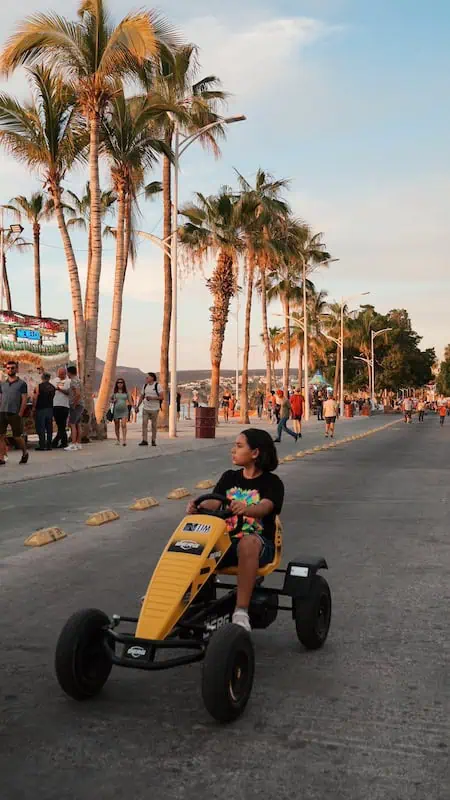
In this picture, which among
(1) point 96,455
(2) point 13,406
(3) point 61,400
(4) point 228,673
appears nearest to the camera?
(4) point 228,673

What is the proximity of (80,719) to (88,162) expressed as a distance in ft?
70.7

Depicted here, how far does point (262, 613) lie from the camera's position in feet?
15.0

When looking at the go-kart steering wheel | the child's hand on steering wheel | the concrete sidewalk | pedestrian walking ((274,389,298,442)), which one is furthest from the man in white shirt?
the child's hand on steering wheel

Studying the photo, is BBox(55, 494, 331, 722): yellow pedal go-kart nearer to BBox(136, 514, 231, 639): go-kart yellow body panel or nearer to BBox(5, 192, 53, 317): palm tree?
BBox(136, 514, 231, 639): go-kart yellow body panel

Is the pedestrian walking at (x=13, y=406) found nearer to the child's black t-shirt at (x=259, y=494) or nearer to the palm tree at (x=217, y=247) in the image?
A: the child's black t-shirt at (x=259, y=494)

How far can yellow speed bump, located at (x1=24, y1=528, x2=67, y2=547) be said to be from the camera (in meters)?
8.34

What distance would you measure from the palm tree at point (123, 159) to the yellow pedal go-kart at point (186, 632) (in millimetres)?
20778

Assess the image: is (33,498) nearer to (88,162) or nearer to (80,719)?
(80,719)

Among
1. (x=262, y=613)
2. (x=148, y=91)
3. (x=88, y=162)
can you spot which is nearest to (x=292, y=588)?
(x=262, y=613)

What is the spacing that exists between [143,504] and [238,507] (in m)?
6.63

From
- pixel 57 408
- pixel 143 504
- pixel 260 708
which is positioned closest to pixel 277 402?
pixel 57 408

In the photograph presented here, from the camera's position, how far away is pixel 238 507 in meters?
4.61

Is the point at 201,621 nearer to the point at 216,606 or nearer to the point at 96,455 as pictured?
the point at 216,606

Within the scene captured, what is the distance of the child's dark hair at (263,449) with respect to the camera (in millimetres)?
4961
